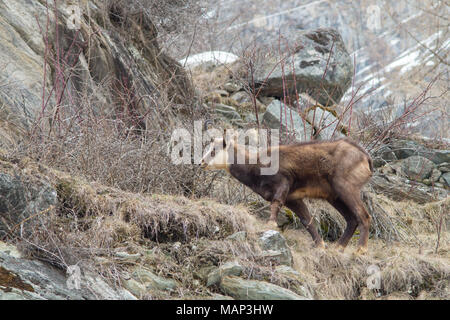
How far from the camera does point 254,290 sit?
4934mm

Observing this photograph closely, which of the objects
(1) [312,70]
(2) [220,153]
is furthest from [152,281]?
(1) [312,70]

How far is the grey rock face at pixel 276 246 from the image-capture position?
5.77 metres

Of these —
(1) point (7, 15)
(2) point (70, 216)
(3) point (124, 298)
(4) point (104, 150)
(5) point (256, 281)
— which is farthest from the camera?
(1) point (7, 15)

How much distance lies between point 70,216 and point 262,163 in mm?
2537

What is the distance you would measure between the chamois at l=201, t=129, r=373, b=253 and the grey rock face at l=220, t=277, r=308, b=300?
1.71 meters

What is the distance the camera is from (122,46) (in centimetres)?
1065

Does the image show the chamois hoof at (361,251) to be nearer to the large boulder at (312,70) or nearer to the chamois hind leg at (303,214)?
the chamois hind leg at (303,214)

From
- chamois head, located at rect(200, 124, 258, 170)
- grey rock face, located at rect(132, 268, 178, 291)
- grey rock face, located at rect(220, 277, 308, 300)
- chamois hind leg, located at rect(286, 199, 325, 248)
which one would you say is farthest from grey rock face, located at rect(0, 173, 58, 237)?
chamois hind leg, located at rect(286, 199, 325, 248)

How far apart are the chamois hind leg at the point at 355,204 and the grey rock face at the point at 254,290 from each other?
213cm

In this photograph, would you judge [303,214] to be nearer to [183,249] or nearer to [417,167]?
[183,249]

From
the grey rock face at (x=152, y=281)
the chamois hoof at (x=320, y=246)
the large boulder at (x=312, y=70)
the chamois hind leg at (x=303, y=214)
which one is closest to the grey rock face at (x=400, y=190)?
the chamois hind leg at (x=303, y=214)
